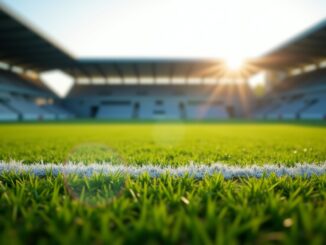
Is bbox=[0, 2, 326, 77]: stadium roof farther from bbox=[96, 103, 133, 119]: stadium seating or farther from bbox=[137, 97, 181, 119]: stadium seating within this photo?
bbox=[96, 103, 133, 119]: stadium seating

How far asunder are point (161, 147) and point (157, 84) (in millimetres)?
42594

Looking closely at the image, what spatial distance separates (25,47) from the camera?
27.1m

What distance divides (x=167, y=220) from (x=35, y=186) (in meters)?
1.19

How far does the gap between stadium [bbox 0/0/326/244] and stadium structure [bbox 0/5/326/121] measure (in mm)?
233

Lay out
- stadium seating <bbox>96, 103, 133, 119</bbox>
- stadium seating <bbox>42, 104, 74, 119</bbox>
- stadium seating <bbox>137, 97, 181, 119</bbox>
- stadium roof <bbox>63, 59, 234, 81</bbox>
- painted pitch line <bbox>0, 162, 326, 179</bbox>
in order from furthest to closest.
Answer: stadium seating <bbox>96, 103, 133, 119</bbox>, stadium seating <bbox>137, 97, 181, 119</bbox>, stadium seating <bbox>42, 104, 74, 119</bbox>, stadium roof <bbox>63, 59, 234, 81</bbox>, painted pitch line <bbox>0, 162, 326, 179</bbox>

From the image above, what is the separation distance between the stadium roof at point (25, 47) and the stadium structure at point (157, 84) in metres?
0.08

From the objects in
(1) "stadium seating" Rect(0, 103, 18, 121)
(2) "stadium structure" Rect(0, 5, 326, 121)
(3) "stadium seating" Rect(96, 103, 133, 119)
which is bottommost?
(1) "stadium seating" Rect(0, 103, 18, 121)

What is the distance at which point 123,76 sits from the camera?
44.3 m

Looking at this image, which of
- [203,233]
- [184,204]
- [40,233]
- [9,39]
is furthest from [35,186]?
[9,39]

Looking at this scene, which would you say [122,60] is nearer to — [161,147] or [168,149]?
[161,147]

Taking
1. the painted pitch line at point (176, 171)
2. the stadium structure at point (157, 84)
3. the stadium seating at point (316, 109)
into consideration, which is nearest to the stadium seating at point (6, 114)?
the stadium structure at point (157, 84)

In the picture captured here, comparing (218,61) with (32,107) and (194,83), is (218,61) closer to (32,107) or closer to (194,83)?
(194,83)

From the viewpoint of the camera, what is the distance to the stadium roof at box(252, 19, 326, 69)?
22684 mm

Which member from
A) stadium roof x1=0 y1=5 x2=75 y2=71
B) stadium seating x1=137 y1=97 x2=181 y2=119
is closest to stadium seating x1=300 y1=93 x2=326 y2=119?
stadium seating x1=137 y1=97 x2=181 y2=119
